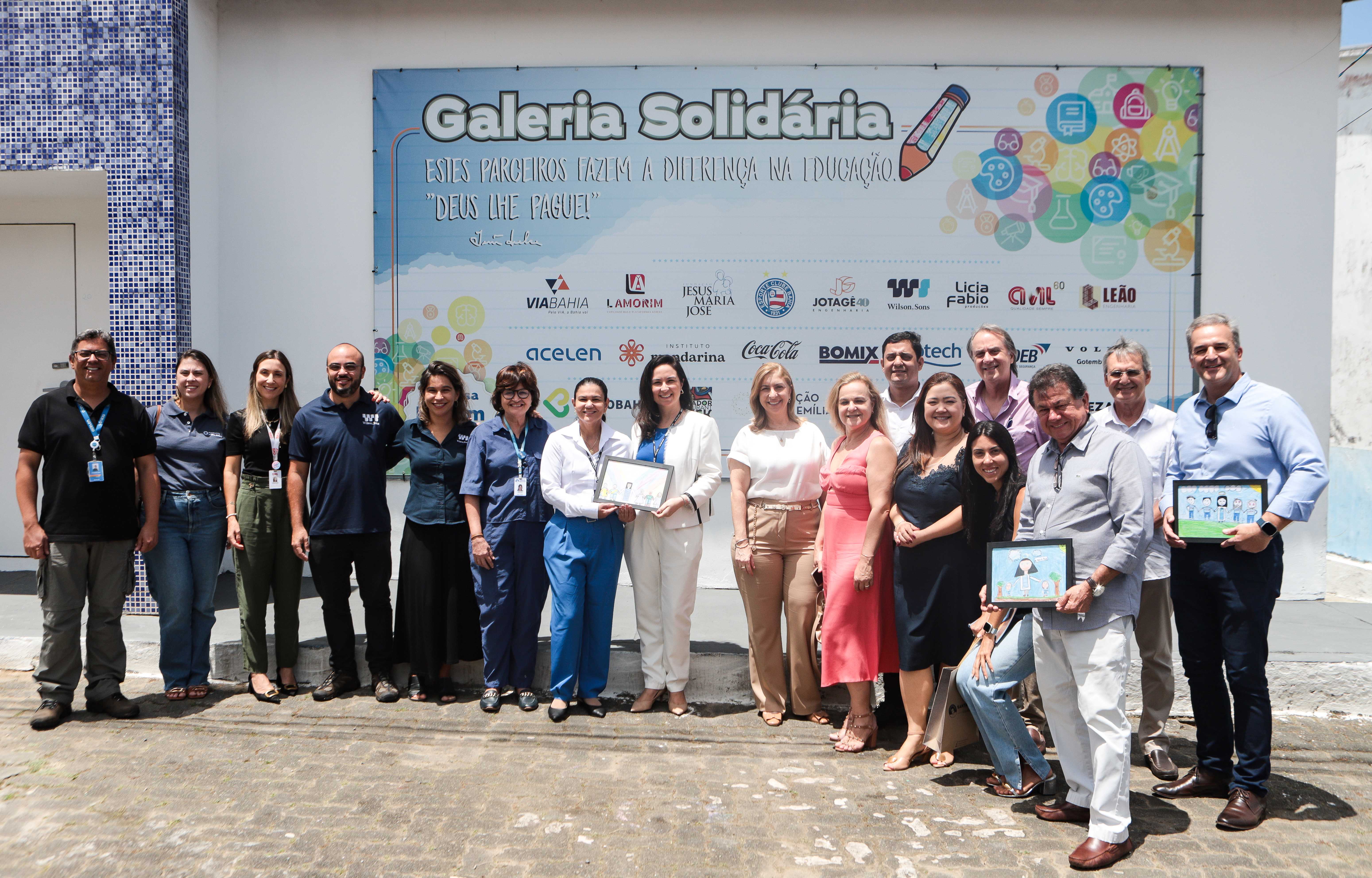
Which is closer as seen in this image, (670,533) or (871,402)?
(871,402)

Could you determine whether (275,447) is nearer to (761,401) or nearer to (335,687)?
(335,687)

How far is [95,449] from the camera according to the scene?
457 cm

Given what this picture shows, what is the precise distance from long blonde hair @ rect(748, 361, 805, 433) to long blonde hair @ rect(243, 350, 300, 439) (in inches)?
97.4

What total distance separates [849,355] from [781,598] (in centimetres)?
265

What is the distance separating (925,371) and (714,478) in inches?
103

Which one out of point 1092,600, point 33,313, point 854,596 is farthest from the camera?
point 33,313

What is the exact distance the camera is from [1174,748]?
442cm

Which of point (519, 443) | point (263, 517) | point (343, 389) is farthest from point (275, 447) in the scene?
point (519, 443)

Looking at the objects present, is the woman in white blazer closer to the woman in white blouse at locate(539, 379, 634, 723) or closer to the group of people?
the group of people

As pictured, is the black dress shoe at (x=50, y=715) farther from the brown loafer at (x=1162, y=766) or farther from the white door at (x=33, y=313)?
the brown loafer at (x=1162, y=766)

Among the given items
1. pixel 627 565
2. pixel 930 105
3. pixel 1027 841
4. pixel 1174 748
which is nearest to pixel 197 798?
pixel 627 565

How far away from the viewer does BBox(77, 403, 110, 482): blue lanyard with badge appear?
4.55 meters

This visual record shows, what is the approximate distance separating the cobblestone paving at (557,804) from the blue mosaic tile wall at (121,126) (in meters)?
2.56

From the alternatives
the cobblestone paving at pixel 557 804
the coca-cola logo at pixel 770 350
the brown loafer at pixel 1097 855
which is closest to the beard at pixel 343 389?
the cobblestone paving at pixel 557 804
